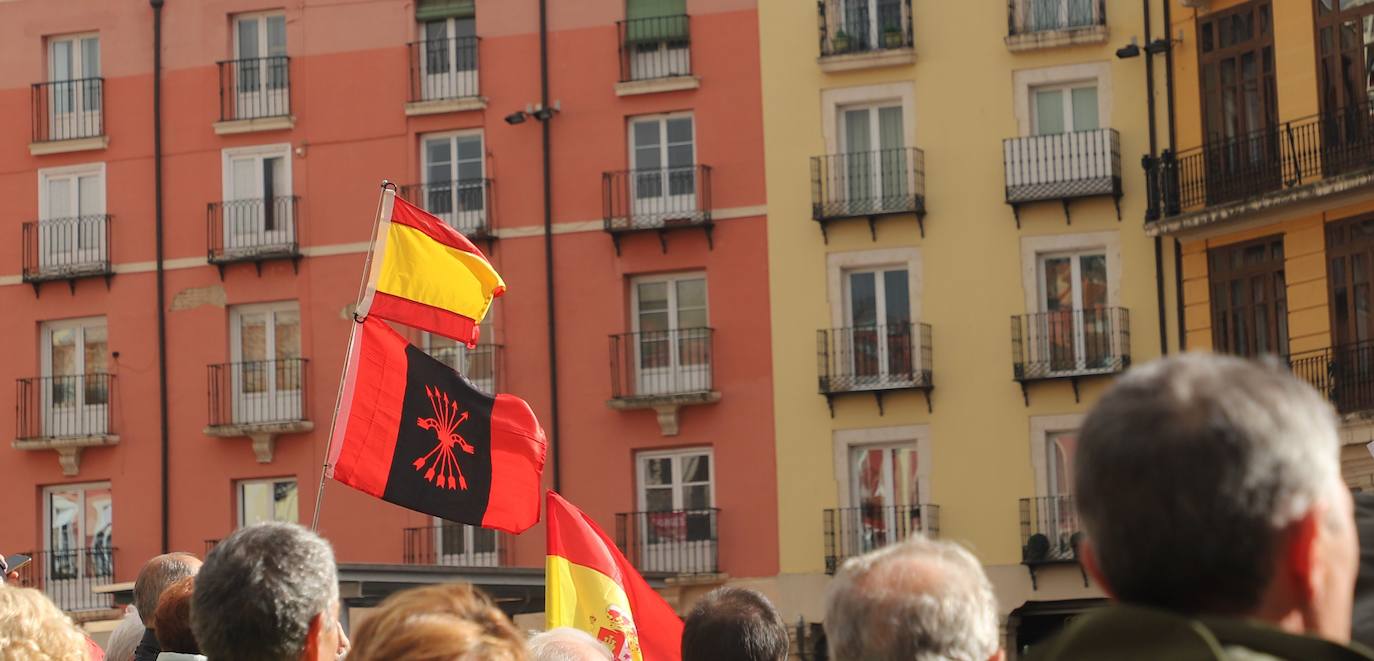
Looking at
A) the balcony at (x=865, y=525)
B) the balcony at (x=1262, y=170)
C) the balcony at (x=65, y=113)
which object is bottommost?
the balcony at (x=865, y=525)

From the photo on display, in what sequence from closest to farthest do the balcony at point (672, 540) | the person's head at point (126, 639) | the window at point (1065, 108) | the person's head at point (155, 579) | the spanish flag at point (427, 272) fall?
the person's head at point (155, 579) < the person's head at point (126, 639) < the spanish flag at point (427, 272) < the window at point (1065, 108) < the balcony at point (672, 540)

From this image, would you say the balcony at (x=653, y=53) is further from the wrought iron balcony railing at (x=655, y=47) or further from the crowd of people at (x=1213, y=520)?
the crowd of people at (x=1213, y=520)

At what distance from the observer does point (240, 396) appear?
1426 inches

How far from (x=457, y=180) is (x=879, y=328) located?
735 cm

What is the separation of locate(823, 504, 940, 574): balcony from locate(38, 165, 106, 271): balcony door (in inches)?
527

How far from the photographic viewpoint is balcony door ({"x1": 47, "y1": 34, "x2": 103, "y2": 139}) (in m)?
37.4

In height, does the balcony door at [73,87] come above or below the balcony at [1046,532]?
above

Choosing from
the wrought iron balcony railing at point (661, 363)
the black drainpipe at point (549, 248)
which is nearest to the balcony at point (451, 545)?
the black drainpipe at point (549, 248)

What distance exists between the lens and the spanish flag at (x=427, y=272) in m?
14.0

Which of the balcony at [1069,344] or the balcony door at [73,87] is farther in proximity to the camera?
the balcony door at [73,87]

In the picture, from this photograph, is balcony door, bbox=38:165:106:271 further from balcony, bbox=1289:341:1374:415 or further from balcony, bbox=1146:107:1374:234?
balcony, bbox=1289:341:1374:415

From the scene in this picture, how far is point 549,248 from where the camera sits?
1391 inches

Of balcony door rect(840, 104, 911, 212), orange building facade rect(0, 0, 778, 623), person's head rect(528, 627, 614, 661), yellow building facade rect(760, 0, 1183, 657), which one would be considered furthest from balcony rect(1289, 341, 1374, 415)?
person's head rect(528, 627, 614, 661)

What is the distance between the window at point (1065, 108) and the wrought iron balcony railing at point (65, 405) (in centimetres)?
1602
